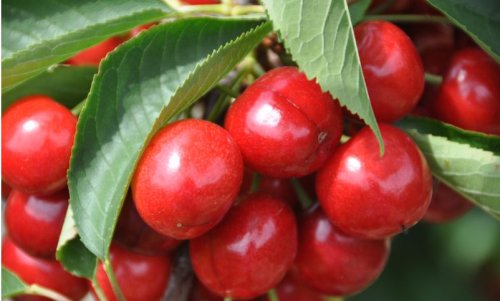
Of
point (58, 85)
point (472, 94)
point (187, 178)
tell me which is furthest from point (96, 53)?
point (472, 94)

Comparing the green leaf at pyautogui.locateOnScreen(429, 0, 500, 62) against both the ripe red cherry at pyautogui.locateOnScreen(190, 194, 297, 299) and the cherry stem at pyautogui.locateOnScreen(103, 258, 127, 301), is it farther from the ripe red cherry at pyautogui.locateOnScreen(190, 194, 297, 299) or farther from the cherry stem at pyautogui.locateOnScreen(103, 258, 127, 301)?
the cherry stem at pyautogui.locateOnScreen(103, 258, 127, 301)

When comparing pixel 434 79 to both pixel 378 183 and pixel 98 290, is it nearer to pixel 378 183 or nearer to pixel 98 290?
pixel 378 183

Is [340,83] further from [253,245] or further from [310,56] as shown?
[253,245]

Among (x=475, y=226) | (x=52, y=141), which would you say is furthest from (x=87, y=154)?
(x=475, y=226)

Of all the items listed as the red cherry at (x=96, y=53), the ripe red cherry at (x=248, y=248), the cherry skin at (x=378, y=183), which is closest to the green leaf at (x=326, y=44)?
the cherry skin at (x=378, y=183)

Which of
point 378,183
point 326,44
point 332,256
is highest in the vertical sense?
point 326,44

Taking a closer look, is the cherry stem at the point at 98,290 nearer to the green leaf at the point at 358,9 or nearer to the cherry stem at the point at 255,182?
the cherry stem at the point at 255,182

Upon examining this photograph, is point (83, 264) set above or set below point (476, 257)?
above

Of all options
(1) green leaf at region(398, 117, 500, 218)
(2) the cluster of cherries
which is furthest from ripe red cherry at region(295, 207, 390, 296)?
(1) green leaf at region(398, 117, 500, 218)
